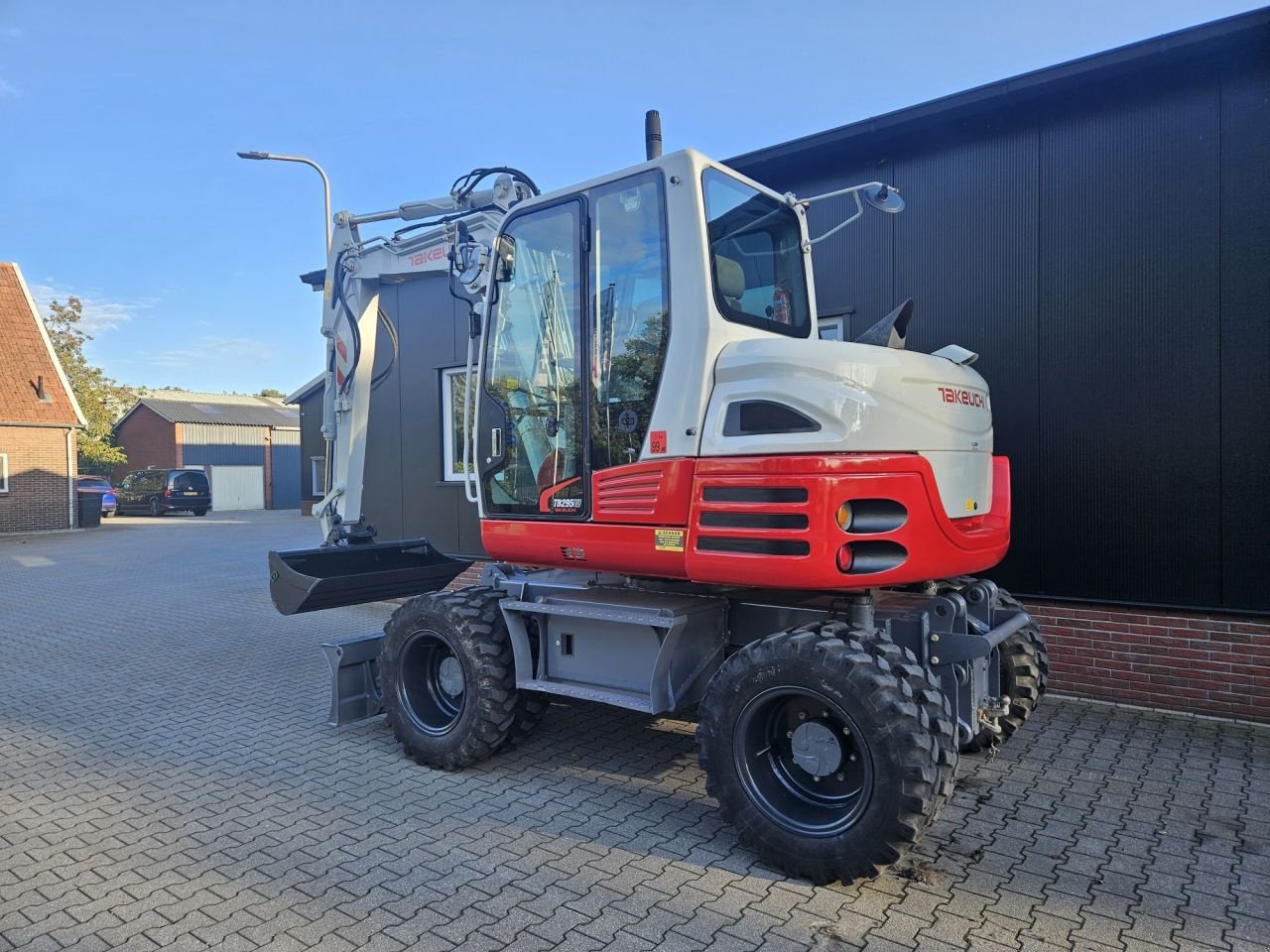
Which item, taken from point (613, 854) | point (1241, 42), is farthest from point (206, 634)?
point (1241, 42)

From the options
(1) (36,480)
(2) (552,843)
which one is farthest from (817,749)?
(1) (36,480)

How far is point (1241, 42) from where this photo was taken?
5.45 m

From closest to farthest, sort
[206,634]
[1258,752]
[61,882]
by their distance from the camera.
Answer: [61,882] → [1258,752] → [206,634]

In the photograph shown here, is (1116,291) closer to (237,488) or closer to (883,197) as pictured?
(883,197)

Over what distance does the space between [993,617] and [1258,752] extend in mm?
1981

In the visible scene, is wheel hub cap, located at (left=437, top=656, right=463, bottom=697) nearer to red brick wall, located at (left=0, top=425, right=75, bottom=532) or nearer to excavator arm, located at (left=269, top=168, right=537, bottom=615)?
excavator arm, located at (left=269, top=168, right=537, bottom=615)

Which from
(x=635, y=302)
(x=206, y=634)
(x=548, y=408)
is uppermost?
(x=635, y=302)

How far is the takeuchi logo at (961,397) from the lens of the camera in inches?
160

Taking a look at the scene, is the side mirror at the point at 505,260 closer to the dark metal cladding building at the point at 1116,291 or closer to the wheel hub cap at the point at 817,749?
the wheel hub cap at the point at 817,749

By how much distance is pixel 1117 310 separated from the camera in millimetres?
6039

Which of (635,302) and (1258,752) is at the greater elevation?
(635,302)

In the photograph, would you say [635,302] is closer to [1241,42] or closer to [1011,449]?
[1011,449]

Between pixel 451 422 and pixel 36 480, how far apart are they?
1882 centimetres

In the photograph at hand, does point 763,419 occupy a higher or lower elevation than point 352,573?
higher
